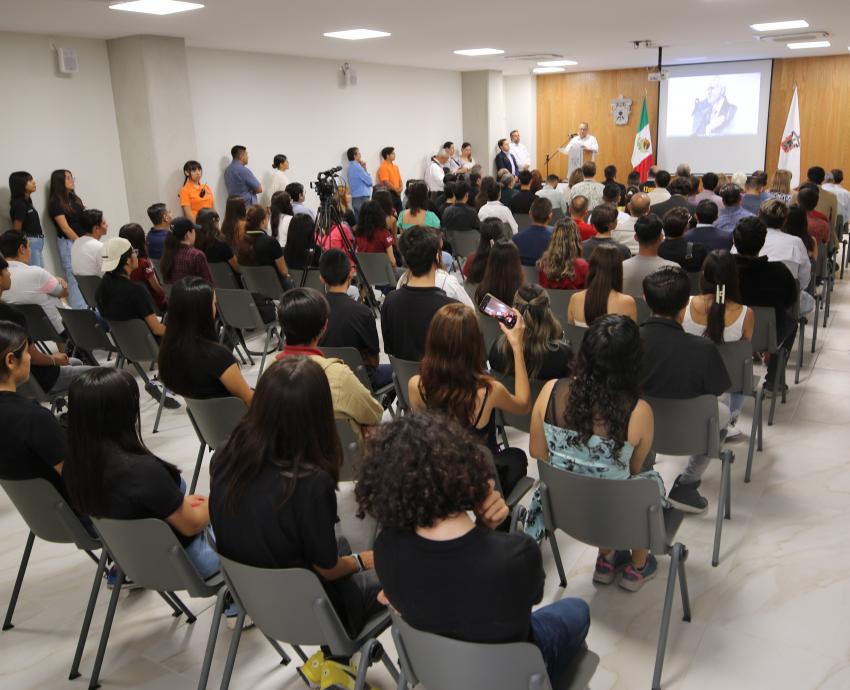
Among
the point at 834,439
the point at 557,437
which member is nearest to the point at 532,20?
the point at 834,439

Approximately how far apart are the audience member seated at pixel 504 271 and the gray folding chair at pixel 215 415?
1577 mm

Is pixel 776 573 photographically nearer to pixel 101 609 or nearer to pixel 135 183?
pixel 101 609

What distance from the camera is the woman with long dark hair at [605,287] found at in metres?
4.02

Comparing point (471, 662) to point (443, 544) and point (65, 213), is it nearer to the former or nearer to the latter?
point (443, 544)

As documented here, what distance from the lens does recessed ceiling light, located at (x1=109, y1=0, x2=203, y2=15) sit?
234 inches

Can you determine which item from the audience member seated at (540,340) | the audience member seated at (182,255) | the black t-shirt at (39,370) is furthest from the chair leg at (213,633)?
the audience member seated at (182,255)

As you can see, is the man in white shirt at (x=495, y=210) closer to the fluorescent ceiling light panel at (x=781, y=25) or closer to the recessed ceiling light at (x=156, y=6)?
the recessed ceiling light at (x=156, y=6)

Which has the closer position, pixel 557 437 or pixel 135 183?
pixel 557 437

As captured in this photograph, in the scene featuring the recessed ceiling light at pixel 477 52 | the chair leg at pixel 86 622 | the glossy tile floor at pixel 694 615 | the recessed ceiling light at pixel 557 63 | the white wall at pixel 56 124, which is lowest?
the glossy tile floor at pixel 694 615

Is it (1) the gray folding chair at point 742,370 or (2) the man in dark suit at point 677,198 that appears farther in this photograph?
(2) the man in dark suit at point 677,198

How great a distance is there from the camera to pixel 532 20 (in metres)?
7.79

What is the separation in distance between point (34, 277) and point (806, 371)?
5.44 m

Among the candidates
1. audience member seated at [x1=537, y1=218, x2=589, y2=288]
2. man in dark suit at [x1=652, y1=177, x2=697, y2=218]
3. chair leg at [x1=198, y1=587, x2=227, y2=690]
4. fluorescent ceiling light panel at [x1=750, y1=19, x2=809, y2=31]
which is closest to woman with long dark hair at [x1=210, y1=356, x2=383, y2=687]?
chair leg at [x1=198, y1=587, x2=227, y2=690]

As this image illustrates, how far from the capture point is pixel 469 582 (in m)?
1.65
